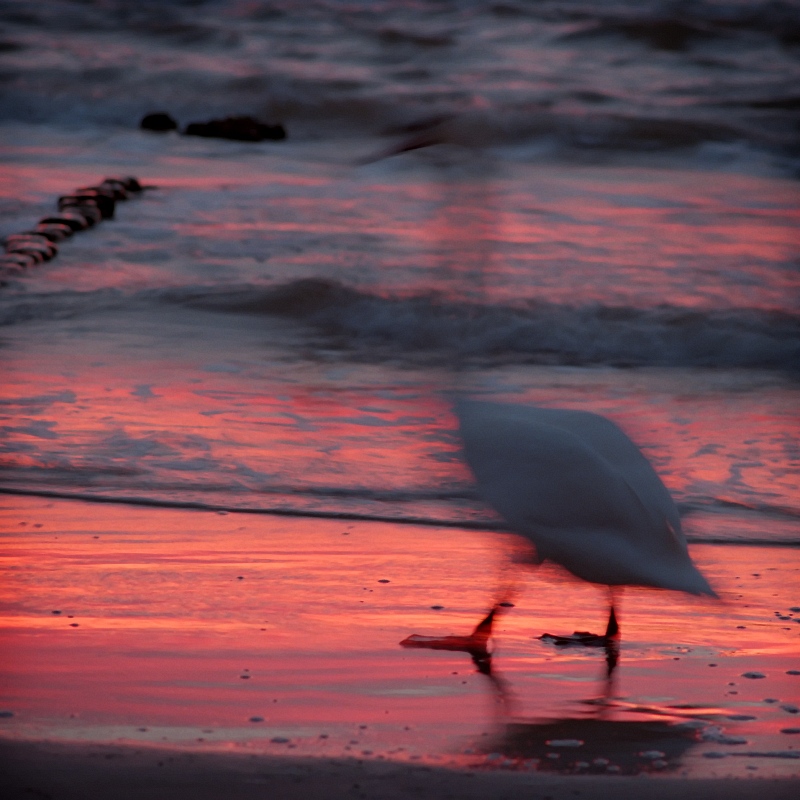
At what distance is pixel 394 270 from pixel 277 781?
8.81 meters

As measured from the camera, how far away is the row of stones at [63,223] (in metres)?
11.3

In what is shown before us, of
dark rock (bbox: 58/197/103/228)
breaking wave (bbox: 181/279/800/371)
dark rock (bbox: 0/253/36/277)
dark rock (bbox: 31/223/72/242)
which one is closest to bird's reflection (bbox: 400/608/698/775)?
breaking wave (bbox: 181/279/800/371)

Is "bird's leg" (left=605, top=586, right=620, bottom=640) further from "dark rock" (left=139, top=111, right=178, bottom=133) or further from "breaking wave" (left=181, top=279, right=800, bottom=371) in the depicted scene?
"dark rock" (left=139, top=111, right=178, bottom=133)

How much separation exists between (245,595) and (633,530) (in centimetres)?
124

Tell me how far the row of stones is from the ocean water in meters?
0.21

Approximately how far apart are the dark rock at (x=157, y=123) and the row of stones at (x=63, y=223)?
210 inches

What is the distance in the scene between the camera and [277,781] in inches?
110

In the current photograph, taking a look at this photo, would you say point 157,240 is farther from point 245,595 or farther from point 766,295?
point 245,595

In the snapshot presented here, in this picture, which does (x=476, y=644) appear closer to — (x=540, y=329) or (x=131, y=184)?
(x=540, y=329)

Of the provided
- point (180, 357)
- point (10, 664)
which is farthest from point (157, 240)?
point (10, 664)

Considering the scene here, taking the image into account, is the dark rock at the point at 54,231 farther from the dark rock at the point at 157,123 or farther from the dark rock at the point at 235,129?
the dark rock at the point at 157,123

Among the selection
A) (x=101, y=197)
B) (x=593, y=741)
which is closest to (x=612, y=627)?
(x=593, y=741)

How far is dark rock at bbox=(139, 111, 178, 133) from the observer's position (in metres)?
21.0

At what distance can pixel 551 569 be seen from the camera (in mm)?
4434
